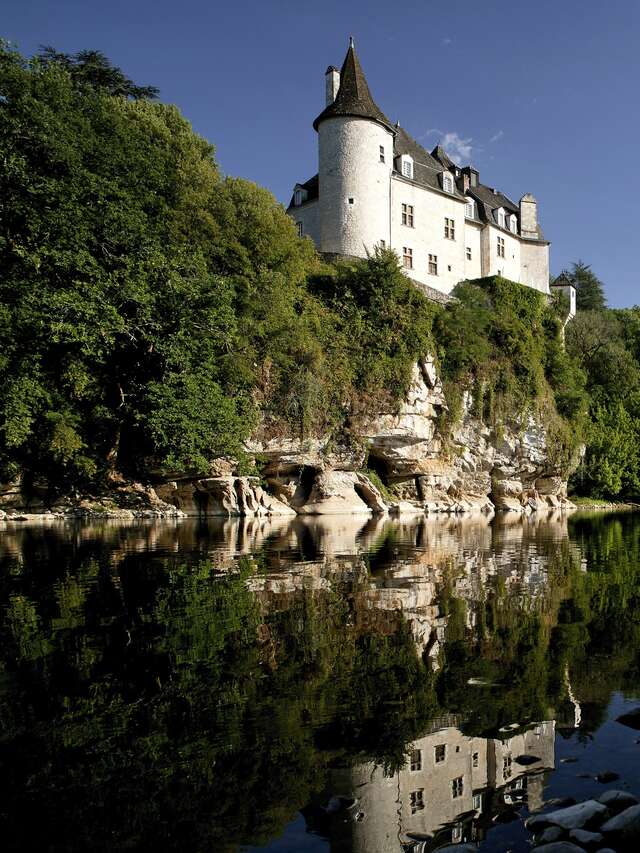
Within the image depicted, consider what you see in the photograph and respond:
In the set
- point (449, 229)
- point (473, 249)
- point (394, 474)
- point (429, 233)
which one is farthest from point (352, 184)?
point (394, 474)

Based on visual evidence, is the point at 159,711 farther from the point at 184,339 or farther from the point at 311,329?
the point at 311,329

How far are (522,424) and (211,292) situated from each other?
27.4 metres

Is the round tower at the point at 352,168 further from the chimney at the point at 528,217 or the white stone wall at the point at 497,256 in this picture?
the chimney at the point at 528,217

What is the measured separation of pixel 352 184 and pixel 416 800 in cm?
4555

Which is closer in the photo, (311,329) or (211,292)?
(211,292)

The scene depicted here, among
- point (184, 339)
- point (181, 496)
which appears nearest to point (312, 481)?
point (181, 496)

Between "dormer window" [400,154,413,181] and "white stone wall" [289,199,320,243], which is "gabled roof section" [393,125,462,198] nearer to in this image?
"dormer window" [400,154,413,181]

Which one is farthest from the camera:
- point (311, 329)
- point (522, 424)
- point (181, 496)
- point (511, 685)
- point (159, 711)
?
point (522, 424)

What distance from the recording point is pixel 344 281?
41.8 metres

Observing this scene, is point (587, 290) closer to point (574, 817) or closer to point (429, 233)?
point (429, 233)

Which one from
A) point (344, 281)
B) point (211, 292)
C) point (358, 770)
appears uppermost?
point (344, 281)

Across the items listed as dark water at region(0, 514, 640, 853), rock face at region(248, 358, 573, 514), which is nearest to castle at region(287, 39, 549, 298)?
rock face at region(248, 358, 573, 514)

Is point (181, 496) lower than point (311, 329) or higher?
lower

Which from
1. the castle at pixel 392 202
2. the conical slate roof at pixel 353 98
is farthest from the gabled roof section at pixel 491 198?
the conical slate roof at pixel 353 98
